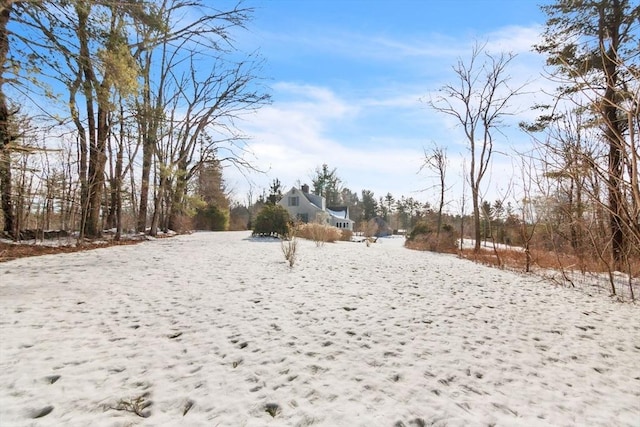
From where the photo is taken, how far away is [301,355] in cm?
277

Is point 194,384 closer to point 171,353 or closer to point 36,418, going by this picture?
point 171,353

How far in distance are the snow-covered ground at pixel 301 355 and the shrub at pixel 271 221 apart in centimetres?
989

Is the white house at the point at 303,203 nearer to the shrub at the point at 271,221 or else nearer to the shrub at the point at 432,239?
the shrub at the point at 432,239

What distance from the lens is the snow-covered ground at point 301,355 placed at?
1999 millimetres

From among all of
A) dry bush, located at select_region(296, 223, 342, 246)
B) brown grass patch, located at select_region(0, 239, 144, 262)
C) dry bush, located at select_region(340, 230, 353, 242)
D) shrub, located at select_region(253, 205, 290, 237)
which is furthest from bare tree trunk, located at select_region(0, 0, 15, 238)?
dry bush, located at select_region(340, 230, 353, 242)

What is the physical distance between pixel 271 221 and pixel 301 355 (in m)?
12.9

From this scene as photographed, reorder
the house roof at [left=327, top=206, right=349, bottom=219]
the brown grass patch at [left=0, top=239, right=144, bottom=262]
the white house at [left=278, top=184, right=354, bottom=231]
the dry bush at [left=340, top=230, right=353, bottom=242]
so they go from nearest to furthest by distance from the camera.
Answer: the brown grass patch at [left=0, top=239, right=144, bottom=262]
the dry bush at [left=340, top=230, right=353, bottom=242]
the white house at [left=278, top=184, right=354, bottom=231]
the house roof at [left=327, top=206, right=349, bottom=219]

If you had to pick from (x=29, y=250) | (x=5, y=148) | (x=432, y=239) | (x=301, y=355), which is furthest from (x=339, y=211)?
(x=301, y=355)

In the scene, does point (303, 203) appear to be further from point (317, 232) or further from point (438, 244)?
point (438, 244)

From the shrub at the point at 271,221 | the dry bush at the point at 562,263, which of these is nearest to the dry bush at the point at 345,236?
the shrub at the point at 271,221

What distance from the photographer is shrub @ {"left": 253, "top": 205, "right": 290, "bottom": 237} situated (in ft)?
50.0

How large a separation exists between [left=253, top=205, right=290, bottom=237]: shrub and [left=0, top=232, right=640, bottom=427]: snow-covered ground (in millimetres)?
9886

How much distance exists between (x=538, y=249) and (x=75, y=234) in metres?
16.7

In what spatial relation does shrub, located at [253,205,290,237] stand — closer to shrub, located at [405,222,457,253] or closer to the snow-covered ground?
shrub, located at [405,222,457,253]
